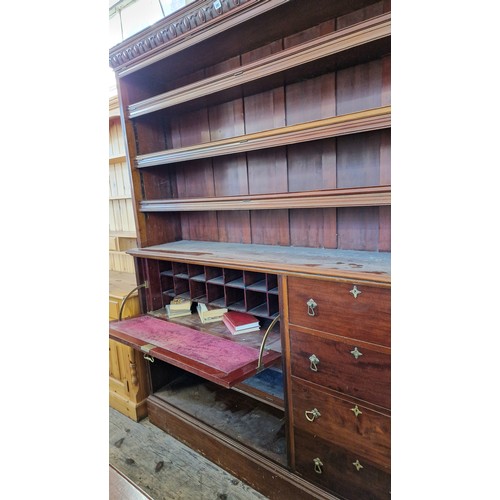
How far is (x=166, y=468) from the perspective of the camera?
1.79 meters

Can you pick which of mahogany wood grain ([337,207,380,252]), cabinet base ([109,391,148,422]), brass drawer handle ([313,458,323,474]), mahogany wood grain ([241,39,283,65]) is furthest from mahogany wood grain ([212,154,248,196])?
cabinet base ([109,391,148,422])

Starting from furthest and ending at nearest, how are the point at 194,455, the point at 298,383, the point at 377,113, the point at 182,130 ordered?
1. the point at 182,130
2. the point at 194,455
3. the point at 298,383
4. the point at 377,113

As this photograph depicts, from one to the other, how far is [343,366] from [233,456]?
882 millimetres

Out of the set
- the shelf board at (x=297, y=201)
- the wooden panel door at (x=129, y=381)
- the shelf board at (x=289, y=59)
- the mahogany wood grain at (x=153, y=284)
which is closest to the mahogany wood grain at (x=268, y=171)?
the shelf board at (x=297, y=201)

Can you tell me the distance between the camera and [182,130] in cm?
207

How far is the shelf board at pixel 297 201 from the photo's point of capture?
117cm

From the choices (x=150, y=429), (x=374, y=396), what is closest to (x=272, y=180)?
(x=374, y=396)

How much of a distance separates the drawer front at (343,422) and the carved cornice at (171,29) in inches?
61.9

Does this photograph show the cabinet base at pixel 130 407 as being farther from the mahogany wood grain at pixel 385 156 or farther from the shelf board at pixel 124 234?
the mahogany wood grain at pixel 385 156

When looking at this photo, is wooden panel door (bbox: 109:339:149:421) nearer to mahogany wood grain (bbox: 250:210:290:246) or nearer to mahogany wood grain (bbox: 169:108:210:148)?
mahogany wood grain (bbox: 250:210:290:246)

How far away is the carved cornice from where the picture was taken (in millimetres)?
1382

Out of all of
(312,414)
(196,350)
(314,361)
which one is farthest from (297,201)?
(312,414)
